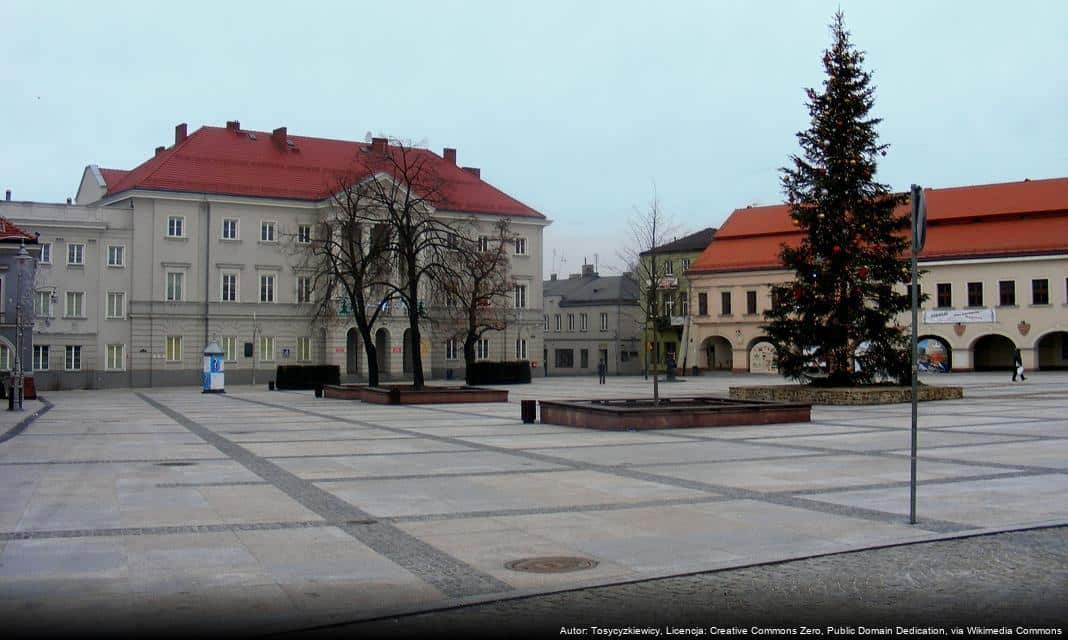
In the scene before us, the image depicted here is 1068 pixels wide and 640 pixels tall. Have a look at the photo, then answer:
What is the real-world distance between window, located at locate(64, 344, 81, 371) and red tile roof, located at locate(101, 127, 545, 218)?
10414mm

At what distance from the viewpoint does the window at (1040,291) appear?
6700 cm

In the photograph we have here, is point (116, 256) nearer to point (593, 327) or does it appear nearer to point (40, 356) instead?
point (40, 356)

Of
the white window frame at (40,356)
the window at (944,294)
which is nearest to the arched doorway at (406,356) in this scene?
the white window frame at (40,356)

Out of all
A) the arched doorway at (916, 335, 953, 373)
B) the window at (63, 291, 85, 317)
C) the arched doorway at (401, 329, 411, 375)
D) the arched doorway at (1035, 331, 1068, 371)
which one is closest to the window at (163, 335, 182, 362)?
the window at (63, 291, 85, 317)

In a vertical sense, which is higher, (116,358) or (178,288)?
(178,288)

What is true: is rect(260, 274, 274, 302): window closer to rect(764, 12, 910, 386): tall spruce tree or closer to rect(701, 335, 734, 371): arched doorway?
rect(701, 335, 734, 371): arched doorway

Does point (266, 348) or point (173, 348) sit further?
point (266, 348)

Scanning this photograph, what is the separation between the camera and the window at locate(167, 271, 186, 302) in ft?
217

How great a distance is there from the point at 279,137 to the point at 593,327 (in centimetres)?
3725

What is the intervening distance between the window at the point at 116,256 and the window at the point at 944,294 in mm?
53767

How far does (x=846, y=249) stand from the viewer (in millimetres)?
38594

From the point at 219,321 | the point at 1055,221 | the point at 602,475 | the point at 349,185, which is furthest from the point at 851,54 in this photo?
the point at 219,321

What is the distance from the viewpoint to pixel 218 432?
2545cm

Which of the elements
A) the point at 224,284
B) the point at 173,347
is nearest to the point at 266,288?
the point at 224,284
